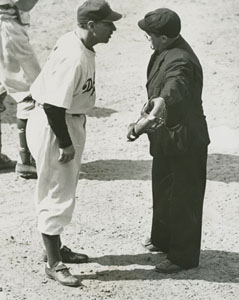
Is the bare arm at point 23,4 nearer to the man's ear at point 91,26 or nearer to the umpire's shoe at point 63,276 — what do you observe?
the man's ear at point 91,26

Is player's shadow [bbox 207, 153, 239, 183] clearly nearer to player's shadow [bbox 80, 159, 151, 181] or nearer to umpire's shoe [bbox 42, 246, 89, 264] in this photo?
player's shadow [bbox 80, 159, 151, 181]

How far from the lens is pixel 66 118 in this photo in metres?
5.55

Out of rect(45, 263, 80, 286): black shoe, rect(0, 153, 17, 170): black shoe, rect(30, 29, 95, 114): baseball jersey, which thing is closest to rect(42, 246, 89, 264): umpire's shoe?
rect(45, 263, 80, 286): black shoe

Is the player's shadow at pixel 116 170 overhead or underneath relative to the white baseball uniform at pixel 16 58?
underneath

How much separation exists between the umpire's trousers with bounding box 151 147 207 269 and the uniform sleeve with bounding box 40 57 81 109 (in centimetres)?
103

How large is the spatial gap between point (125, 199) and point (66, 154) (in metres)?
2.19

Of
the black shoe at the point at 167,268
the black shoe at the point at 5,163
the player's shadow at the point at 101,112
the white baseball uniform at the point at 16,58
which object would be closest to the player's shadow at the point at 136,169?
the black shoe at the point at 5,163

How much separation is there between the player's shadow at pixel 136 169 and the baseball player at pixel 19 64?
670mm

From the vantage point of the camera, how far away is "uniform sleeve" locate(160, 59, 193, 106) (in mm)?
5352

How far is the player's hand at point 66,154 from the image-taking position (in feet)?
17.8

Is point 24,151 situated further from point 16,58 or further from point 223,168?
point 223,168

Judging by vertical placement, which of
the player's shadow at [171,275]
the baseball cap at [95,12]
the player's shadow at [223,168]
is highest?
the baseball cap at [95,12]

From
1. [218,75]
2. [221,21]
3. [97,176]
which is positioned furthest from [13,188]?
[221,21]

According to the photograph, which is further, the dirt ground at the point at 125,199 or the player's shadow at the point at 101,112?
the player's shadow at the point at 101,112
